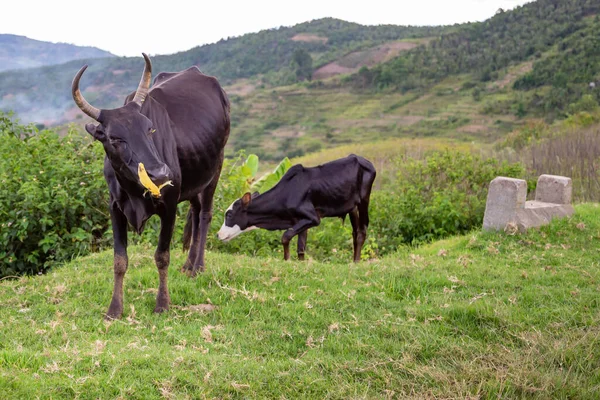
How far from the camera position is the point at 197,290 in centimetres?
600

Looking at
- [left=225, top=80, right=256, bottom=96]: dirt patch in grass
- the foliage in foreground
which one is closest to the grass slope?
[left=225, top=80, right=256, bottom=96]: dirt patch in grass

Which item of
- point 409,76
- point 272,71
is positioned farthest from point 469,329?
point 272,71

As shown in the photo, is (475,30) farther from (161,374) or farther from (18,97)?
(161,374)

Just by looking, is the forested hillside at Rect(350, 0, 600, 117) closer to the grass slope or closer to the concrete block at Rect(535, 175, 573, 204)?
the grass slope

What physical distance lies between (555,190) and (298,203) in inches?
172

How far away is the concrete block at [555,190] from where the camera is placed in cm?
983

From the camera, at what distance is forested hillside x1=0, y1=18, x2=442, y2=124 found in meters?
41.5

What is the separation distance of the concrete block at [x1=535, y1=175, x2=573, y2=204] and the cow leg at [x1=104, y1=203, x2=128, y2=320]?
7.04 meters

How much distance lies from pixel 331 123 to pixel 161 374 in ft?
144

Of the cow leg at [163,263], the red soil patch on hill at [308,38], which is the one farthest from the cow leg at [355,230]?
the red soil patch on hill at [308,38]

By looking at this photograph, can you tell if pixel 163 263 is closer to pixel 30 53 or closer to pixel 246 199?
pixel 246 199

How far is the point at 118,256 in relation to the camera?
545cm

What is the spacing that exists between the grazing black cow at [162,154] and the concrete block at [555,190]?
569 centimetres

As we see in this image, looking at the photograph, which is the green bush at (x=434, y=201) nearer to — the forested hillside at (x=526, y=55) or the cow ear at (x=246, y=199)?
the cow ear at (x=246, y=199)
